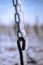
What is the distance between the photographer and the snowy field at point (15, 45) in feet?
4.18

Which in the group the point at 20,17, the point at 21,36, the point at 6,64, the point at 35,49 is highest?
the point at 20,17

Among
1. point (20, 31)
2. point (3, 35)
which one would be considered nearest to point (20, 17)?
point (20, 31)

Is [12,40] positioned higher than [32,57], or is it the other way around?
[12,40]

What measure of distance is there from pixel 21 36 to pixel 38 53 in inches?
17.1

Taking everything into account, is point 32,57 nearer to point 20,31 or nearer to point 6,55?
point 6,55

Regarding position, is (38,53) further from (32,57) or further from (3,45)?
(3,45)

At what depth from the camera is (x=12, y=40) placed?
130 centimetres

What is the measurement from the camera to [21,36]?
94 cm

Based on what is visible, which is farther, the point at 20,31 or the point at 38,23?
the point at 38,23

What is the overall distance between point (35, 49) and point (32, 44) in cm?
6

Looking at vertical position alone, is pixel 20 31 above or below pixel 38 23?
below

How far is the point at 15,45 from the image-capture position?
1285mm

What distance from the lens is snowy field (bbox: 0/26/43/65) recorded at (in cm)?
127

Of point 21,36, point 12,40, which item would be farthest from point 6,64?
point 21,36
